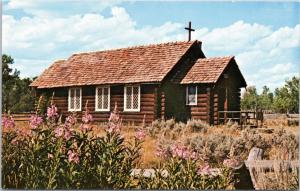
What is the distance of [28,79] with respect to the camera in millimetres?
4250

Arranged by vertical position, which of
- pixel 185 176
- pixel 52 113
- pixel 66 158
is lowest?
pixel 185 176

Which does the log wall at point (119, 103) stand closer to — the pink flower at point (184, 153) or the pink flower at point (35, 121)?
the pink flower at point (35, 121)

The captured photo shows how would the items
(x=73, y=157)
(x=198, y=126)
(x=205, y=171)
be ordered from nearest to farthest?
(x=73, y=157) < (x=205, y=171) < (x=198, y=126)

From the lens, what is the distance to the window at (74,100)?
432 cm

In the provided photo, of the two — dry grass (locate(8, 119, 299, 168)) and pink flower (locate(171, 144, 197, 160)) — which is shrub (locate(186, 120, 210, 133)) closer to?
dry grass (locate(8, 119, 299, 168))

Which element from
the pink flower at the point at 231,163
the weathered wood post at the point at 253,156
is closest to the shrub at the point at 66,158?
the pink flower at the point at 231,163

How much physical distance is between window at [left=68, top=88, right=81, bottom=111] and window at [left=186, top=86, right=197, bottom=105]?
2.33 ft

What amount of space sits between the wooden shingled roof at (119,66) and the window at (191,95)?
0.19 m

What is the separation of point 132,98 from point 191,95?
0.38 metres

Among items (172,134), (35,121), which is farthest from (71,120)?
(172,134)

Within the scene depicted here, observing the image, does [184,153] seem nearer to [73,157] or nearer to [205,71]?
[205,71]

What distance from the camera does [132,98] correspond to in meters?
4.30

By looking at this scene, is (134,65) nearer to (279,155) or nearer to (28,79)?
(28,79)

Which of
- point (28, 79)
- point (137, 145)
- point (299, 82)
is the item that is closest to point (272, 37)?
point (299, 82)
